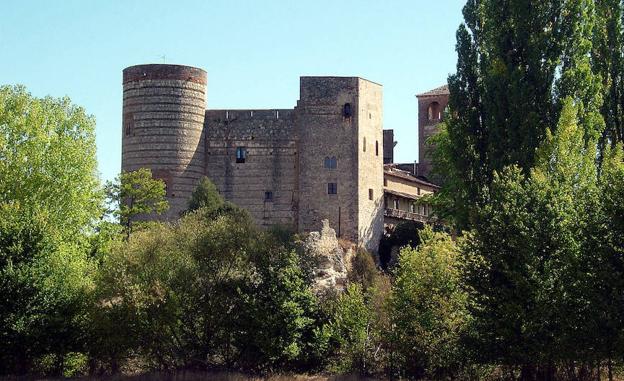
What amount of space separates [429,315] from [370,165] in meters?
26.5

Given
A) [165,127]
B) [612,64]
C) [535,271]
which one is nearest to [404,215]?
[165,127]

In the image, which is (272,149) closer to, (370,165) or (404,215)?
(370,165)

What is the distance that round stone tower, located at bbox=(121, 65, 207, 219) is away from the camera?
5100cm

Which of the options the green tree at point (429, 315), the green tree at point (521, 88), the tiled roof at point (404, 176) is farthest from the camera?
the tiled roof at point (404, 176)

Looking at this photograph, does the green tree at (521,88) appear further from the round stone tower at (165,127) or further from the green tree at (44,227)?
the round stone tower at (165,127)

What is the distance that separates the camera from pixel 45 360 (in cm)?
2903

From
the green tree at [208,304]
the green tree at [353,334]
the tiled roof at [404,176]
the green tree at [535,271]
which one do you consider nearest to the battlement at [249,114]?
the tiled roof at [404,176]

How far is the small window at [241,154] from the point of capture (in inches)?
2062

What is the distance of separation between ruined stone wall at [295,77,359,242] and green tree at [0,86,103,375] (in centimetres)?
1738

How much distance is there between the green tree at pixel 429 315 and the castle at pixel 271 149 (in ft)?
77.8

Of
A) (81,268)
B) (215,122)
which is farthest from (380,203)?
(81,268)

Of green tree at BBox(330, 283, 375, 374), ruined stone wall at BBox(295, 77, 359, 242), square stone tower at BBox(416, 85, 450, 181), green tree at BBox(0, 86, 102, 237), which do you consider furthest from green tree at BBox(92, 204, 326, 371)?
square stone tower at BBox(416, 85, 450, 181)

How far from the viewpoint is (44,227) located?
96.7 ft

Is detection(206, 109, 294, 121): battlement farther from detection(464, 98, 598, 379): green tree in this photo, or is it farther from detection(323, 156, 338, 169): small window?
detection(464, 98, 598, 379): green tree
